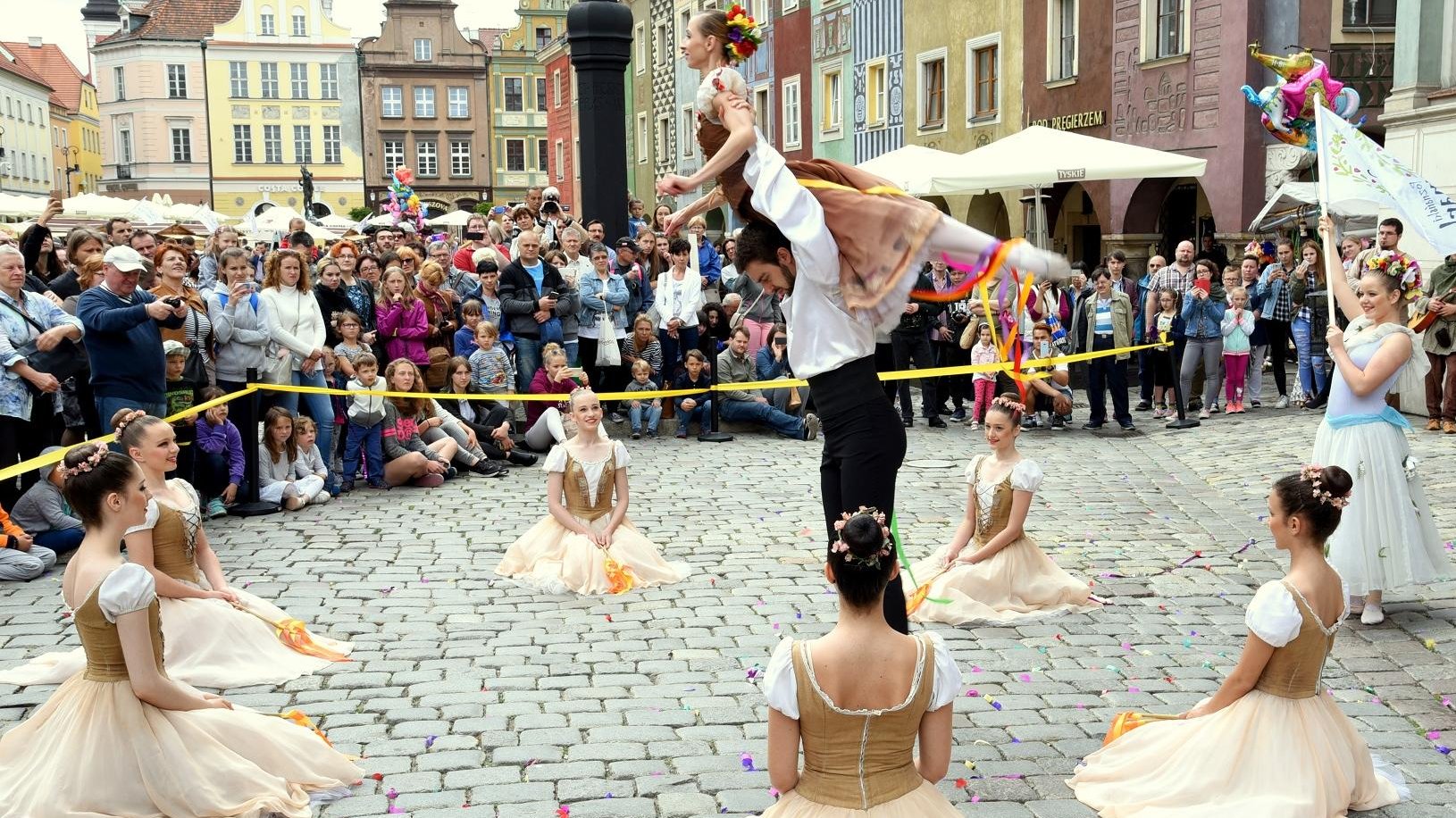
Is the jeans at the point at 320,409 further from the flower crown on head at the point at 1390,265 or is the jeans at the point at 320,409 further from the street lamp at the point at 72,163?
the street lamp at the point at 72,163

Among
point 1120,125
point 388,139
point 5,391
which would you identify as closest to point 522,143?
point 388,139

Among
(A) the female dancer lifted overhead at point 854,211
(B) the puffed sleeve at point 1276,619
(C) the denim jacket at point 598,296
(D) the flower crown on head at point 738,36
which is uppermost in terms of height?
(D) the flower crown on head at point 738,36

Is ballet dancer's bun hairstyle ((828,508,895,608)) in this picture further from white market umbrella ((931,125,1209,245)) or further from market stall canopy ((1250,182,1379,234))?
white market umbrella ((931,125,1209,245))

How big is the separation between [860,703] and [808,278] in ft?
5.50

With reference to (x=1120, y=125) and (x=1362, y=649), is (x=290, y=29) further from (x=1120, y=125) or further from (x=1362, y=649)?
(x=1362, y=649)

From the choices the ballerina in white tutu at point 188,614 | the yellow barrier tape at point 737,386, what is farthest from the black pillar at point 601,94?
the ballerina in white tutu at point 188,614

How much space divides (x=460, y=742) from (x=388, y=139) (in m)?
76.1

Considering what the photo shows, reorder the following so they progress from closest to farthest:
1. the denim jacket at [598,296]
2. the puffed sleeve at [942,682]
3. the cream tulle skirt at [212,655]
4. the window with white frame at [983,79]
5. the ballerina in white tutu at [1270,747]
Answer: the puffed sleeve at [942,682], the ballerina in white tutu at [1270,747], the cream tulle skirt at [212,655], the denim jacket at [598,296], the window with white frame at [983,79]

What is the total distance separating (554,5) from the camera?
77.6 m

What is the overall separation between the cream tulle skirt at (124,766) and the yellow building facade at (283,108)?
7562 centimetres

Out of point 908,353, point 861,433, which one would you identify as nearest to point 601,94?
point 908,353

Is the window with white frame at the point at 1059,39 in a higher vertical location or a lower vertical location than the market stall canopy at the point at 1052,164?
higher

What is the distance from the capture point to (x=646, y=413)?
14.8 m

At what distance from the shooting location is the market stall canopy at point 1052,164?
629 inches
